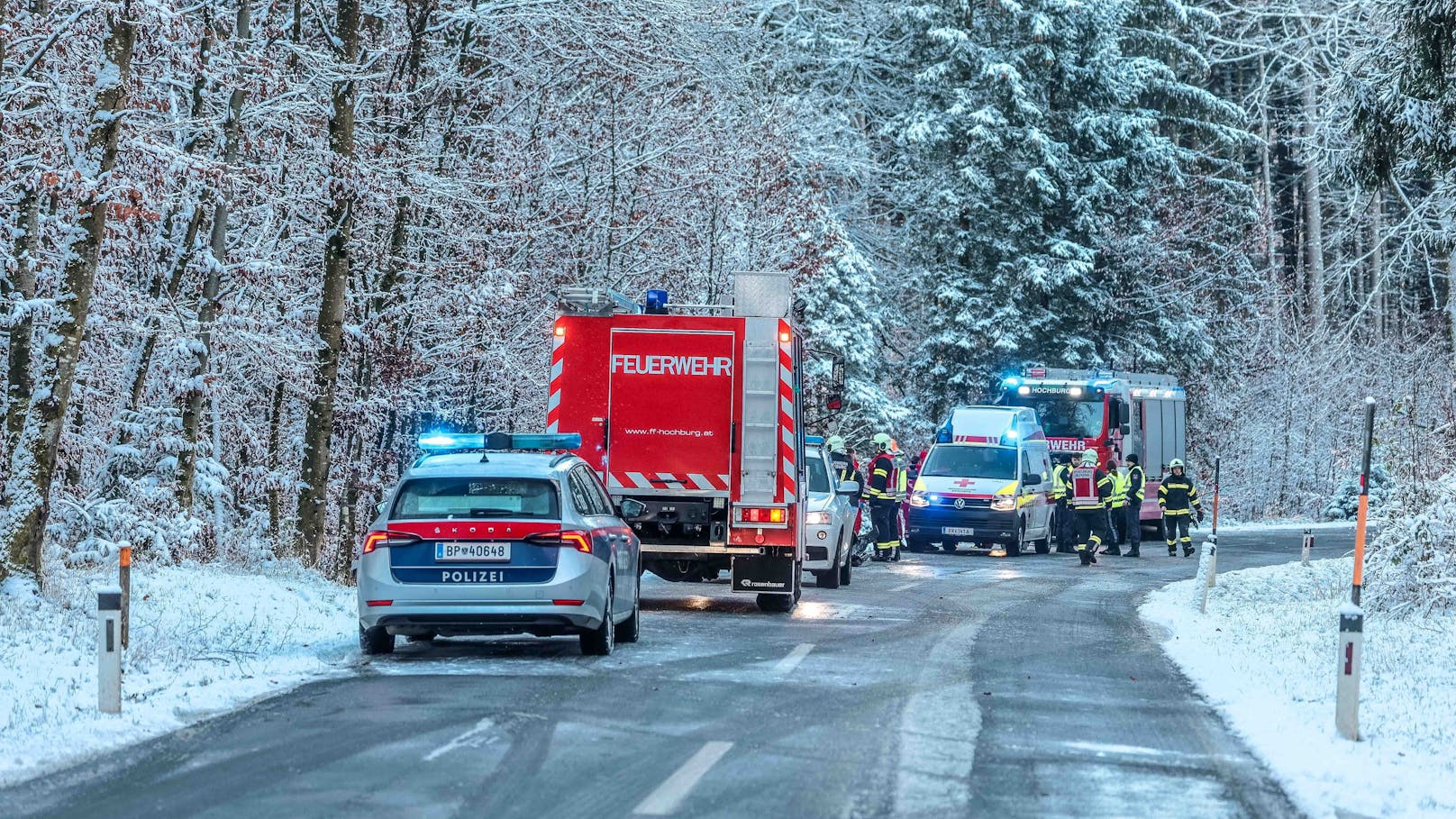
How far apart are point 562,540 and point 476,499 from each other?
71 centimetres

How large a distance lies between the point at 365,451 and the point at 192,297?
6.60 m

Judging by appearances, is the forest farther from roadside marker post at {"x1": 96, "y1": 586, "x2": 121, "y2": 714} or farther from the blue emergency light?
roadside marker post at {"x1": 96, "y1": 586, "x2": 121, "y2": 714}

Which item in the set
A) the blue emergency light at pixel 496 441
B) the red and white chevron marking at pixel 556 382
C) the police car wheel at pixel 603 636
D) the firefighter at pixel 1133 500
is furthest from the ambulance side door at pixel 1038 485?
the police car wheel at pixel 603 636

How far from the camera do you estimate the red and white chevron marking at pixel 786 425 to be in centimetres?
1839

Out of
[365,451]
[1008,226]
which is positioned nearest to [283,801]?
[365,451]

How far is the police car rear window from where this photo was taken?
1327 centimetres

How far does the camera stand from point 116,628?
33.8 feet

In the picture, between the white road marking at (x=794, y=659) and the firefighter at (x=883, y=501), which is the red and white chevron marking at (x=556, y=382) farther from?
the firefighter at (x=883, y=501)

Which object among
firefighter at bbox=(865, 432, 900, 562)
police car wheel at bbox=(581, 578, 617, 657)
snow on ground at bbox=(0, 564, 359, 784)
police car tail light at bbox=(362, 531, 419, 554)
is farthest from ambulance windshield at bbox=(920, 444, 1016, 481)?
police car tail light at bbox=(362, 531, 419, 554)

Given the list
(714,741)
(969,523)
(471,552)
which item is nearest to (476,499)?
(471,552)

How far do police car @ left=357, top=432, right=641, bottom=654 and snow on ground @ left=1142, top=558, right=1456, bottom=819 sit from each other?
4.47 metres

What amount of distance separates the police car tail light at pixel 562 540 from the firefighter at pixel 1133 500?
20487 mm

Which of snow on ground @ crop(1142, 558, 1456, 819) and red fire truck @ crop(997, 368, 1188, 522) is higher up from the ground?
red fire truck @ crop(997, 368, 1188, 522)

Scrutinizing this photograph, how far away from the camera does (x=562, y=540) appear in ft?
43.3
